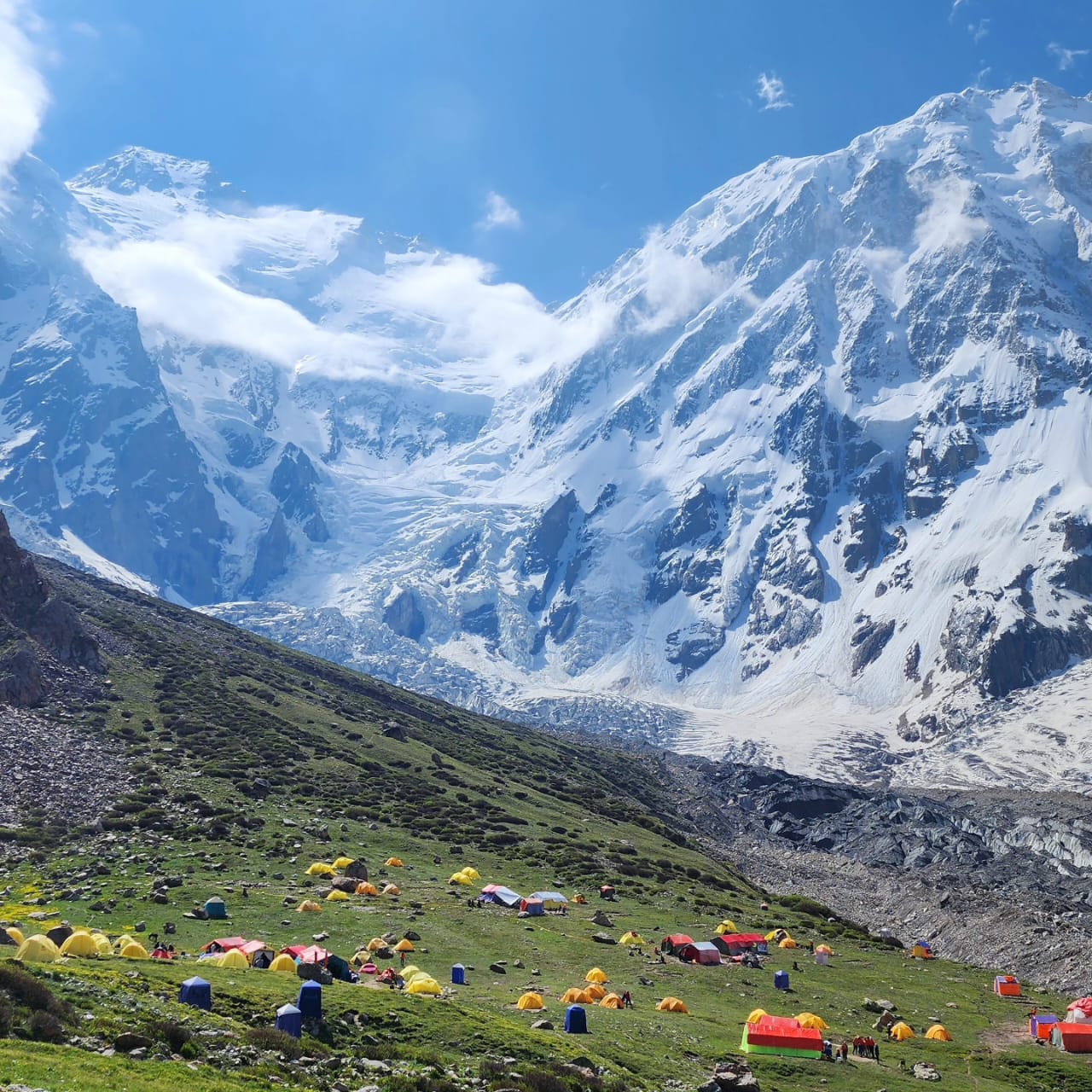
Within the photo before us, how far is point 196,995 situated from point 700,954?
42.0 metres

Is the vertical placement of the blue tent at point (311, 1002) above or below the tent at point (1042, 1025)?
below

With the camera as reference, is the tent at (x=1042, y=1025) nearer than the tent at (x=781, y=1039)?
No

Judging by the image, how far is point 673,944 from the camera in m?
74.6

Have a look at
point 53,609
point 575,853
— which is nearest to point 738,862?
point 575,853

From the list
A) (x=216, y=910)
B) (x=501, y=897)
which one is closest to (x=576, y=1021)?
(x=216, y=910)

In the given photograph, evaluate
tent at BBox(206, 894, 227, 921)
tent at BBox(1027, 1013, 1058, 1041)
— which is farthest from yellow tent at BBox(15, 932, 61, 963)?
tent at BBox(1027, 1013, 1058, 1041)

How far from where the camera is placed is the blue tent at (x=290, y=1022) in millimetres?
38812

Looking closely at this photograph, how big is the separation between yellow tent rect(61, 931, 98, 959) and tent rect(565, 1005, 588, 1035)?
70.9 feet

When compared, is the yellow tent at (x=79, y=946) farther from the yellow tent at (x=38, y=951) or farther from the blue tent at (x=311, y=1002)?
the blue tent at (x=311, y=1002)

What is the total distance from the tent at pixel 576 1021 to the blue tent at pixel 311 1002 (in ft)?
38.4

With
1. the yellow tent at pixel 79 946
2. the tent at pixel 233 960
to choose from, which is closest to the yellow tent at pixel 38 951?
the yellow tent at pixel 79 946

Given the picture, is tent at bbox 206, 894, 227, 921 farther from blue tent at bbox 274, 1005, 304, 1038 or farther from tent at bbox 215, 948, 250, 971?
blue tent at bbox 274, 1005, 304, 1038

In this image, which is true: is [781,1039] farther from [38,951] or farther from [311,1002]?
[38,951]

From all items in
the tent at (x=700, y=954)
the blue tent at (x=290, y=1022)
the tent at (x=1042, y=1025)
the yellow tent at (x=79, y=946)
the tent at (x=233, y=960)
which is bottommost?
the yellow tent at (x=79, y=946)
